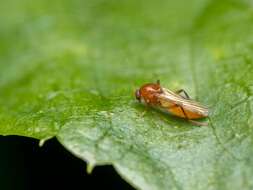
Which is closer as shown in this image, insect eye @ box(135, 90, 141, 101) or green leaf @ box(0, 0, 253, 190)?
green leaf @ box(0, 0, 253, 190)

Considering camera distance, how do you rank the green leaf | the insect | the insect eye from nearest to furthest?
1. the green leaf
2. the insect
3. the insect eye

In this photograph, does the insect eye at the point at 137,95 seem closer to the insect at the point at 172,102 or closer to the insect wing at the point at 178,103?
the insect at the point at 172,102

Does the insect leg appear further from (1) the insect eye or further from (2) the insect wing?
(1) the insect eye

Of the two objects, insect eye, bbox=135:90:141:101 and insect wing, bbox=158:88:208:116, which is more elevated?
insect wing, bbox=158:88:208:116

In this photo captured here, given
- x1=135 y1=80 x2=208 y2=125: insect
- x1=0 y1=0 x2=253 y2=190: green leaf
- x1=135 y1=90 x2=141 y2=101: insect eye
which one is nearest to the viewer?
x1=0 y1=0 x2=253 y2=190: green leaf

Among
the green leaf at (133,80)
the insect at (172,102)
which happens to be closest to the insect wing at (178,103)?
the insect at (172,102)

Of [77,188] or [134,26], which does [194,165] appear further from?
[134,26]

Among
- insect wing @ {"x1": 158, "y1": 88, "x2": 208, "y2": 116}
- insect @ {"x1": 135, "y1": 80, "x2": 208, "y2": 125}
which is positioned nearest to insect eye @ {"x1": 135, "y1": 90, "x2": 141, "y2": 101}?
insect @ {"x1": 135, "y1": 80, "x2": 208, "y2": 125}

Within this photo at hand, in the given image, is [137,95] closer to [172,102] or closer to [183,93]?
[172,102]
